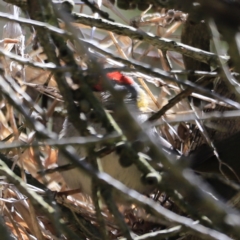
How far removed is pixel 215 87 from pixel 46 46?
0.86 meters

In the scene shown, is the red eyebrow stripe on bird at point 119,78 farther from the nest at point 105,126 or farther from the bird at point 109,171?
the nest at point 105,126

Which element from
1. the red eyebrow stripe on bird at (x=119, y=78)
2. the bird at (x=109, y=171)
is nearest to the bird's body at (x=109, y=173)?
the bird at (x=109, y=171)

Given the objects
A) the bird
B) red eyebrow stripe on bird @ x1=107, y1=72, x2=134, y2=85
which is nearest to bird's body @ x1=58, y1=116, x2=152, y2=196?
the bird

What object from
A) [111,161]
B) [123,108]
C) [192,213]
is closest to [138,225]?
[111,161]

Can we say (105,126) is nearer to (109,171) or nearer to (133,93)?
(109,171)

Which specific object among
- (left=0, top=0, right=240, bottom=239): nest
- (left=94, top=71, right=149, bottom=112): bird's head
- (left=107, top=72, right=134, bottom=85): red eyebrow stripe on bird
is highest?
(left=0, top=0, right=240, bottom=239): nest

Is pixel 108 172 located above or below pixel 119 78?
below

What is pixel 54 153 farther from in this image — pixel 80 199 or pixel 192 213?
pixel 192 213

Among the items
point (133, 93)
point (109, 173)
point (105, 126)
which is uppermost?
point (105, 126)

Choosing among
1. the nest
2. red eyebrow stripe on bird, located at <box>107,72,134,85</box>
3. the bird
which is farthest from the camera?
red eyebrow stripe on bird, located at <box>107,72,134,85</box>

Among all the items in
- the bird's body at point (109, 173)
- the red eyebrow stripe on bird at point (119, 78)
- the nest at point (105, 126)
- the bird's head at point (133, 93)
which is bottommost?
the bird's body at point (109, 173)

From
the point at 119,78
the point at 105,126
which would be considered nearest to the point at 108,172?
the point at 119,78

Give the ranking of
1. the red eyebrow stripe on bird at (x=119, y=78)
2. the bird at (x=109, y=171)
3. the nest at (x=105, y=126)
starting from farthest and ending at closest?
the red eyebrow stripe on bird at (x=119, y=78) → the bird at (x=109, y=171) → the nest at (x=105, y=126)

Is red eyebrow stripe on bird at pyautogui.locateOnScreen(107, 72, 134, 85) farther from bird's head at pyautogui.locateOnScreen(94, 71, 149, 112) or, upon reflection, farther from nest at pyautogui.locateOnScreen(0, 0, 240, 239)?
nest at pyautogui.locateOnScreen(0, 0, 240, 239)
